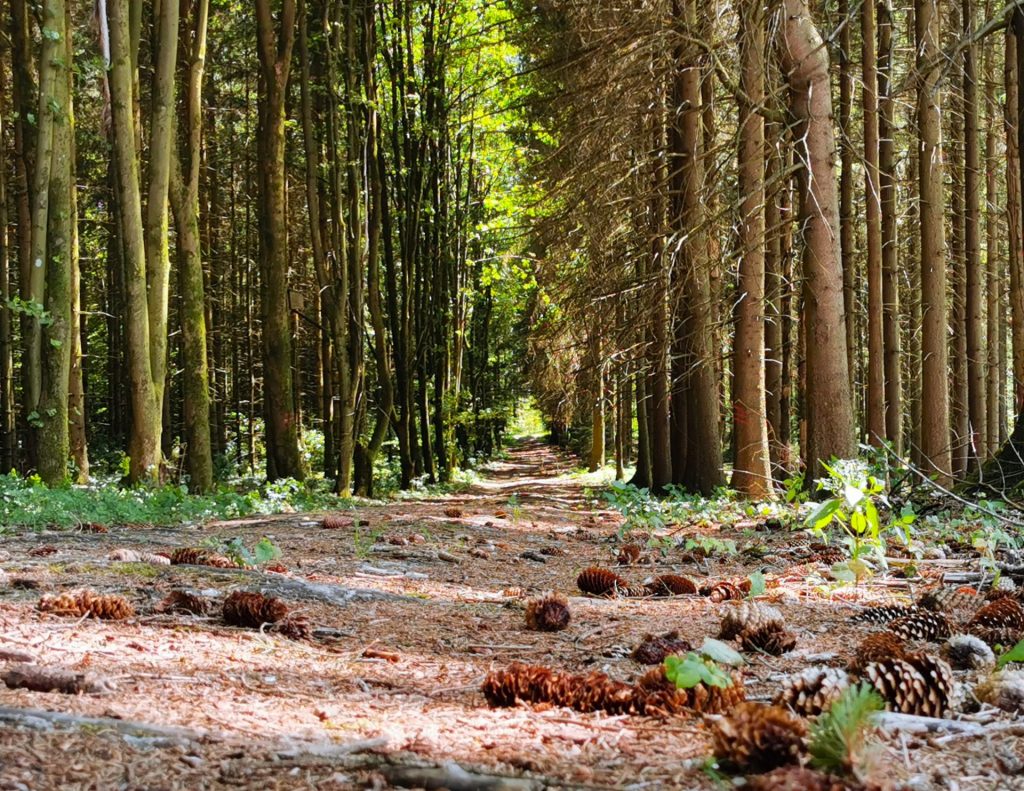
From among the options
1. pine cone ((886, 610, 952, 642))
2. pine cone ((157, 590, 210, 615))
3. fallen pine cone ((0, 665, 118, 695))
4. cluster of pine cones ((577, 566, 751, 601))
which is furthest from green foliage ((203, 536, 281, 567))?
pine cone ((886, 610, 952, 642))

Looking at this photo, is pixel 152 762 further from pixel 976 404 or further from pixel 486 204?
pixel 486 204

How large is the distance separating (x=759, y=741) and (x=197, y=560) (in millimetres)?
3823

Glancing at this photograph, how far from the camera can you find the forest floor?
1743 millimetres

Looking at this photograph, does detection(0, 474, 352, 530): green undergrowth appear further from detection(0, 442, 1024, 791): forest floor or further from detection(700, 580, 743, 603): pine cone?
detection(700, 580, 743, 603): pine cone

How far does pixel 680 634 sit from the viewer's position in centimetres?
333

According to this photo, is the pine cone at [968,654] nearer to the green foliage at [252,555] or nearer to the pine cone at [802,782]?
the pine cone at [802,782]

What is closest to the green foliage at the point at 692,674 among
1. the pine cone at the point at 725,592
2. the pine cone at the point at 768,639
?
the pine cone at the point at 768,639

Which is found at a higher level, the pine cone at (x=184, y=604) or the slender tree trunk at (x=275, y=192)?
the slender tree trunk at (x=275, y=192)

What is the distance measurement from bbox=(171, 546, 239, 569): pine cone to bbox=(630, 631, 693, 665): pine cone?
2.57 meters

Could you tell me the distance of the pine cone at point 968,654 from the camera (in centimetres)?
266

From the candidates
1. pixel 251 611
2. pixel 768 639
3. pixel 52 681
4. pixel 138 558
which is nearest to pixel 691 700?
pixel 768 639

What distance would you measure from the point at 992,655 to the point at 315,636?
2.29 meters

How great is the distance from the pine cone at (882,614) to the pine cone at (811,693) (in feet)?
4.74

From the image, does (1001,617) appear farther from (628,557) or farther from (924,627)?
(628,557)
